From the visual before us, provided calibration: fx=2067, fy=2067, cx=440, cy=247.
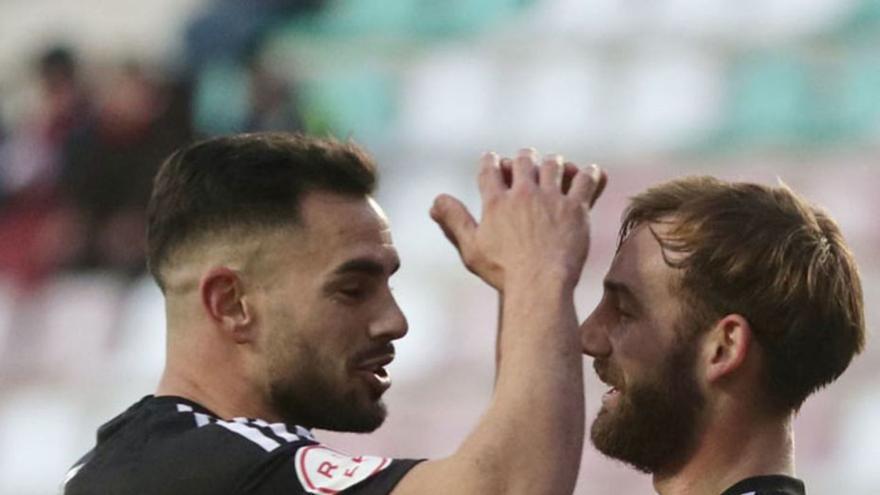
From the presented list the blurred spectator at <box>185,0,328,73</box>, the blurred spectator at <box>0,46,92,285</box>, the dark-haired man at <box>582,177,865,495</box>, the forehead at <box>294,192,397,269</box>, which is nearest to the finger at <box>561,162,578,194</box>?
the dark-haired man at <box>582,177,865,495</box>

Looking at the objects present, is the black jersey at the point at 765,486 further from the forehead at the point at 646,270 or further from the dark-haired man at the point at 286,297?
the dark-haired man at the point at 286,297

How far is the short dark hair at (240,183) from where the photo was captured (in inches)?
155

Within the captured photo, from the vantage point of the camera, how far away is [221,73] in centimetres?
1192

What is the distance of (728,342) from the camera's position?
3.87m

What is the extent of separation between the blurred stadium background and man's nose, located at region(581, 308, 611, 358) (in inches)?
232

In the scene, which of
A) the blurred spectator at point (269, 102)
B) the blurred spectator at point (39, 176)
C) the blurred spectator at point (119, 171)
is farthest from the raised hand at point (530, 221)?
the blurred spectator at point (39, 176)

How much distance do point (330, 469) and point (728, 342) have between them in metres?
0.80

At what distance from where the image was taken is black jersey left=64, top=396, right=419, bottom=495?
Answer: 360cm

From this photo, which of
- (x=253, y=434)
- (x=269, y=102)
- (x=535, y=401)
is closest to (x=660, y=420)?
(x=535, y=401)

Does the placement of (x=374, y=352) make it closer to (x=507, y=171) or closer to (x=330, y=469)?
(x=330, y=469)

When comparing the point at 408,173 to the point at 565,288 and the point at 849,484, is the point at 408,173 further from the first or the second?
the point at 565,288

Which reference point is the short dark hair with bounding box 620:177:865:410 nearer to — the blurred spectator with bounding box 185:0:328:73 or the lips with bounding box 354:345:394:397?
the lips with bounding box 354:345:394:397

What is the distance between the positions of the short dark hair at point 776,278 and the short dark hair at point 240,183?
0.65 m

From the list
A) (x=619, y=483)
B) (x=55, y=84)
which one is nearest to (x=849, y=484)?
(x=619, y=483)
